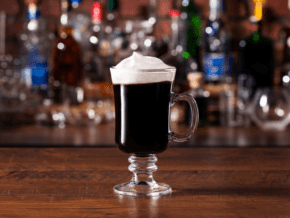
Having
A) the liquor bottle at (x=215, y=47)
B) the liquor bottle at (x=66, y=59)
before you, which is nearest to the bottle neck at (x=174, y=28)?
the liquor bottle at (x=215, y=47)

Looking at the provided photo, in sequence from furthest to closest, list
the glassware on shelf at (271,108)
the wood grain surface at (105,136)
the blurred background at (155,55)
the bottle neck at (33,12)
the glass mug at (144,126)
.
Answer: the bottle neck at (33,12) → the blurred background at (155,55) → the glassware on shelf at (271,108) → the wood grain surface at (105,136) → the glass mug at (144,126)

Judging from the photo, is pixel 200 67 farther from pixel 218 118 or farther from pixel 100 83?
pixel 100 83

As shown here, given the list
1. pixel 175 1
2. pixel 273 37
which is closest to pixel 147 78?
pixel 175 1

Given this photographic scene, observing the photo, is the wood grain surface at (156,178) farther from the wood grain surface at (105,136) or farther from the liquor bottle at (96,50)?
the liquor bottle at (96,50)

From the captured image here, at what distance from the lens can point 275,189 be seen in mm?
721

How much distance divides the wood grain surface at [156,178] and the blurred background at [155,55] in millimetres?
746

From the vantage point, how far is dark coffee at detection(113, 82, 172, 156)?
71 cm

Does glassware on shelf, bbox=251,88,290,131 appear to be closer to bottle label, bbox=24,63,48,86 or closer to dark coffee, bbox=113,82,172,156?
bottle label, bbox=24,63,48,86

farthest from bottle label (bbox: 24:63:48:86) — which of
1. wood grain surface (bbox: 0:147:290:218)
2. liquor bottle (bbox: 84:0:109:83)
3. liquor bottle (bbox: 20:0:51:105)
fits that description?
wood grain surface (bbox: 0:147:290:218)

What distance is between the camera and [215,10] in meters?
2.14

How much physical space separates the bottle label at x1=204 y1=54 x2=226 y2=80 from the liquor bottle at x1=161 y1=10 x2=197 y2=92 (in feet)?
0.20

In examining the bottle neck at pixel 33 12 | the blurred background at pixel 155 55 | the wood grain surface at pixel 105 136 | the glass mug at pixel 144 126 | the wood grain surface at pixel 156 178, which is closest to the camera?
the wood grain surface at pixel 156 178

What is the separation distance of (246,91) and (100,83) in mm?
537

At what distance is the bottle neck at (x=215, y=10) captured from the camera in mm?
2037
